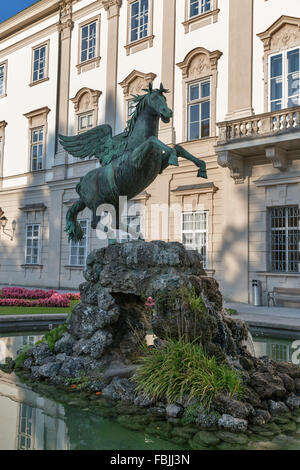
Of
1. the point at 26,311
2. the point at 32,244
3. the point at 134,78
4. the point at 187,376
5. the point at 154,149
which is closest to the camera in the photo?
the point at 187,376

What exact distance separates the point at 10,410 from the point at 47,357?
1532mm

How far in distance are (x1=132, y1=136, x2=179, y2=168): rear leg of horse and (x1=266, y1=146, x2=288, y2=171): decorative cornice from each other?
8.31 m

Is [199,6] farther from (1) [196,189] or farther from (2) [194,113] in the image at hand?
(1) [196,189]

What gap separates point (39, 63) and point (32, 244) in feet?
31.5

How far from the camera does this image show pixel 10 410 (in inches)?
178

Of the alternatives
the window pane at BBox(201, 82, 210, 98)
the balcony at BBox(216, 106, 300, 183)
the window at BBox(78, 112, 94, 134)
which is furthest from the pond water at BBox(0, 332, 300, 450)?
the window at BBox(78, 112, 94, 134)

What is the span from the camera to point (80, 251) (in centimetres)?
Result: 2030

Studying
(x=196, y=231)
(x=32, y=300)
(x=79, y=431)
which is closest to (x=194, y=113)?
(x=196, y=231)

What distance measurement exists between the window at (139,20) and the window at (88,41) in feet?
7.99

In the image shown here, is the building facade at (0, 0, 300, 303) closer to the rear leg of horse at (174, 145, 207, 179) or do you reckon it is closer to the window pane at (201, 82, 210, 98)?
the window pane at (201, 82, 210, 98)

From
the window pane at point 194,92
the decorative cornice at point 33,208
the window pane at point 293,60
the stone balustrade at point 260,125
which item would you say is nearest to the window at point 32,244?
the decorative cornice at point 33,208

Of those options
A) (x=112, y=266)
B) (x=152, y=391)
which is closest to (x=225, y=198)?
(x=112, y=266)

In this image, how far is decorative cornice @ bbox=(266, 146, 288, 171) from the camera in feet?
44.1

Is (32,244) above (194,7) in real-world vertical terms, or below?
below
